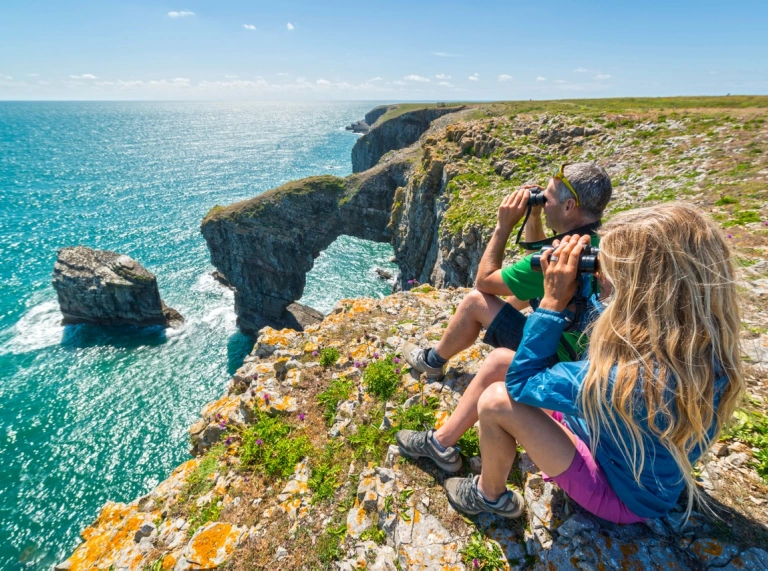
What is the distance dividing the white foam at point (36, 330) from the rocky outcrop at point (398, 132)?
90.8m

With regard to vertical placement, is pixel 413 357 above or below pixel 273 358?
above

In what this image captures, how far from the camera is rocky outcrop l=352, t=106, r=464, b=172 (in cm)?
11056

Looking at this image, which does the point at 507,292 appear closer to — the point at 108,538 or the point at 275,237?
the point at 108,538

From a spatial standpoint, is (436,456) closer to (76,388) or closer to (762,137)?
(762,137)

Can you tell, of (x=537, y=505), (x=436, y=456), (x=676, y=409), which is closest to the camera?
(x=676, y=409)

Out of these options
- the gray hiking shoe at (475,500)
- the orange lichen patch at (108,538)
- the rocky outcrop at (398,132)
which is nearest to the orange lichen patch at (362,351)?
the gray hiking shoe at (475,500)

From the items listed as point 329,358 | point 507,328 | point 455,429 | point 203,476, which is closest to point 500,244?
point 507,328

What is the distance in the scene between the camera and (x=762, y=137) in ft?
59.6

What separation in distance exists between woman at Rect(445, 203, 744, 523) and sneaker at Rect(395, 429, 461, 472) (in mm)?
2017

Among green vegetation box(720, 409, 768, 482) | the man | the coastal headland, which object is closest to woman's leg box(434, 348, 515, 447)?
the man

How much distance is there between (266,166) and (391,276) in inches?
4176

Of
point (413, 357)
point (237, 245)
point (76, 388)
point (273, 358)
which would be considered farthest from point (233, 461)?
point (237, 245)

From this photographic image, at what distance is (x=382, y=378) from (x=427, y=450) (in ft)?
8.60

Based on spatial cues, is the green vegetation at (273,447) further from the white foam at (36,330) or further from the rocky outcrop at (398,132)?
the rocky outcrop at (398,132)
